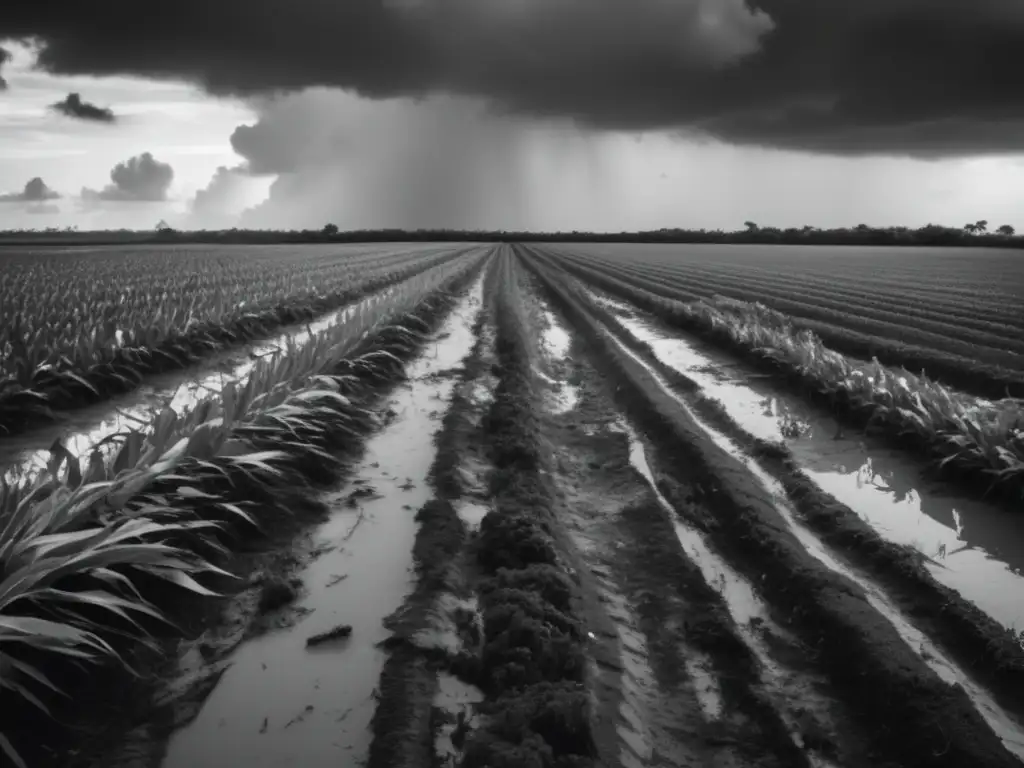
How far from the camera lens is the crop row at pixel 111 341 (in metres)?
5.69

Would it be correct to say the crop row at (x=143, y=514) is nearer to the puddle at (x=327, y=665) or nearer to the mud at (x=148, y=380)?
the puddle at (x=327, y=665)

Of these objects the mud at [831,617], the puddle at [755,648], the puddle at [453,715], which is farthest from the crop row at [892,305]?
the puddle at [453,715]

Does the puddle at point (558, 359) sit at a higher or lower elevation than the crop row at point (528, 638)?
higher

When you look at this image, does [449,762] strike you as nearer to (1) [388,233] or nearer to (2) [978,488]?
(2) [978,488]

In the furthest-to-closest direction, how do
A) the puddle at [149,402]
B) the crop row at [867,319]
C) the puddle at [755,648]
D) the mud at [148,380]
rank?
the crop row at [867,319] → the mud at [148,380] → the puddle at [149,402] → the puddle at [755,648]

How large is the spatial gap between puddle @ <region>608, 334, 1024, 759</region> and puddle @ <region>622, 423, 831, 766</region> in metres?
0.46

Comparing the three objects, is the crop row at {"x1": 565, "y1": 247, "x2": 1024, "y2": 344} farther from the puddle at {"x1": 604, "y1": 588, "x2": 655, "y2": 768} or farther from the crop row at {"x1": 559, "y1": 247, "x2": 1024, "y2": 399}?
the puddle at {"x1": 604, "y1": 588, "x2": 655, "y2": 768}

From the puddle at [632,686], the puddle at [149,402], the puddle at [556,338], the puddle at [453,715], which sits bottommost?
the puddle at [632,686]

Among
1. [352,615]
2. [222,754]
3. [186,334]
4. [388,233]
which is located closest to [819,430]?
[352,615]

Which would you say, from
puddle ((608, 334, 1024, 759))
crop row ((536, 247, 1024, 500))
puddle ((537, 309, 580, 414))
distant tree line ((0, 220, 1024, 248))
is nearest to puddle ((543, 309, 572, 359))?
puddle ((537, 309, 580, 414))

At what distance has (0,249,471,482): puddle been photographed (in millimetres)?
4645

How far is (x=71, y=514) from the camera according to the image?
274 centimetres

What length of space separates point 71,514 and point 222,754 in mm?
1353

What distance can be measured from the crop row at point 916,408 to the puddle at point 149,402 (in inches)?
193
